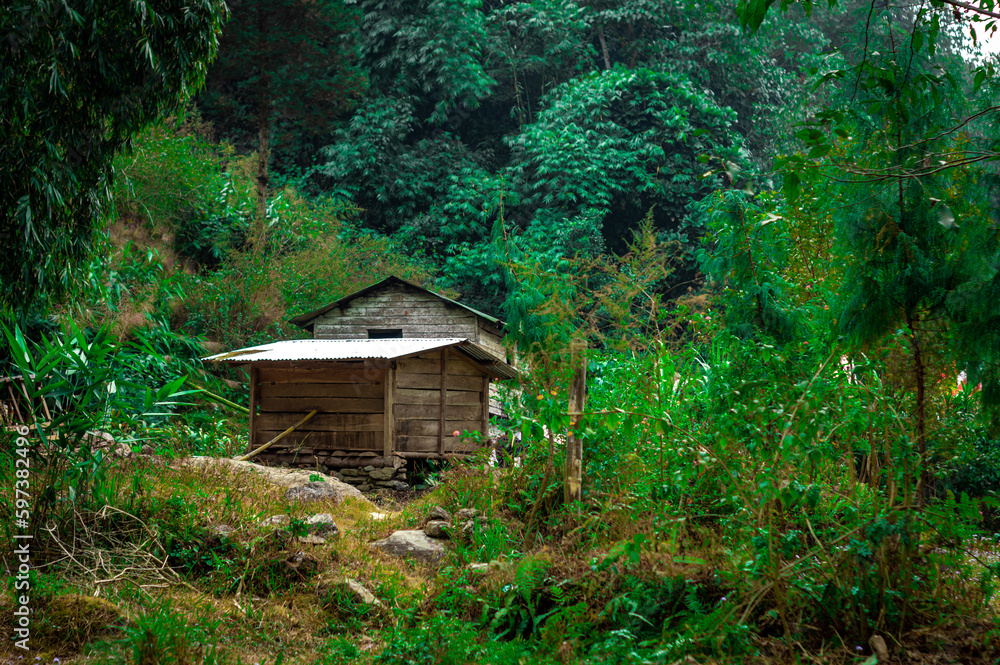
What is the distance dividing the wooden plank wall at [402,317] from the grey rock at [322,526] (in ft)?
36.3

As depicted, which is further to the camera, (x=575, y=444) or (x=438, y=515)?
(x=438, y=515)

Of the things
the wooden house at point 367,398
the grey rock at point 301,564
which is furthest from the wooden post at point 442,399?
the grey rock at point 301,564

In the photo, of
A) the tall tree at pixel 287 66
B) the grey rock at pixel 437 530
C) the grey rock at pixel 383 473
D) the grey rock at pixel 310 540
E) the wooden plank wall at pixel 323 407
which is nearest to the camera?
the grey rock at pixel 310 540

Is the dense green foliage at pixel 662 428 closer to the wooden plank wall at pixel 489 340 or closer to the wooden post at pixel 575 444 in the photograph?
the wooden post at pixel 575 444

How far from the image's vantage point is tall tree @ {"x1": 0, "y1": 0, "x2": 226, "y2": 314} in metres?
6.46

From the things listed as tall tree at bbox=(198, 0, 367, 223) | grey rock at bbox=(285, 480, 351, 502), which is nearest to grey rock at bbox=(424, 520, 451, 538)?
grey rock at bbox=(285, 480, 351, 502)

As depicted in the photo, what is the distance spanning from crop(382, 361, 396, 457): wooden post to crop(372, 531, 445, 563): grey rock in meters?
5.18

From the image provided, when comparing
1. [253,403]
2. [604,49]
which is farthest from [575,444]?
[604,49]

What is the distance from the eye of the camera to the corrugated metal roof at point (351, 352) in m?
11.7

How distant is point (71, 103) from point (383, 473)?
7177 mm


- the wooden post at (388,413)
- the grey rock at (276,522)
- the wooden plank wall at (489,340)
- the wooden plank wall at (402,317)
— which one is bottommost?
the grey rock at (276,522)

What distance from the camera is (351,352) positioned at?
1197 cm

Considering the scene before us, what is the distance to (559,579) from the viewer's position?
495 centimetres

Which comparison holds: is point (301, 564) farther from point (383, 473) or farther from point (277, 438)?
point (277, 438)
